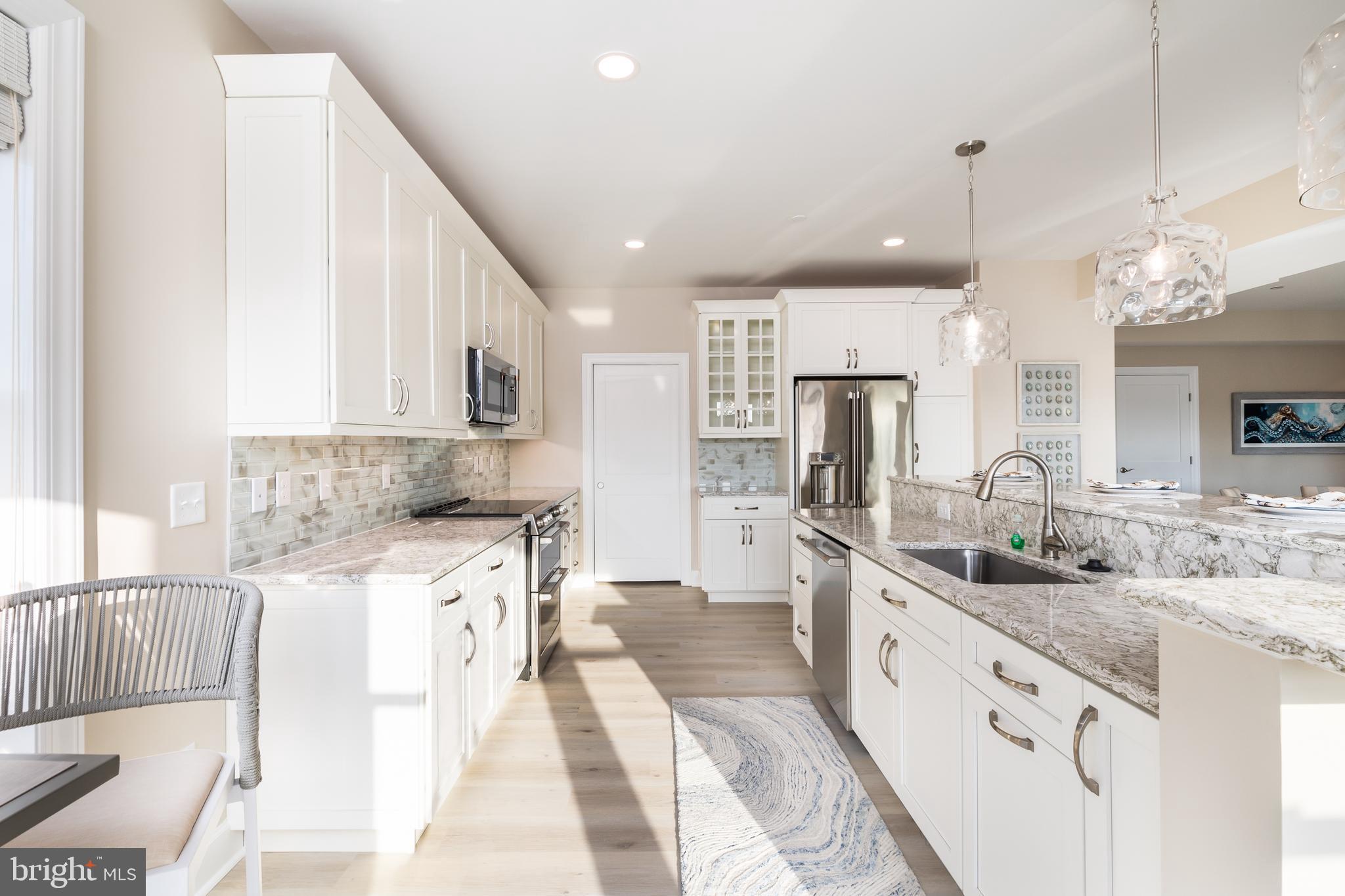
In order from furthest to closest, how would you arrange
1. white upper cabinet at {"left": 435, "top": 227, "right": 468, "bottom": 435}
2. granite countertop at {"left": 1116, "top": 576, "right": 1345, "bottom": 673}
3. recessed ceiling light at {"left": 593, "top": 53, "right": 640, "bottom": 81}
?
white upper cabinet at {"left": 435, "top": 227, "right": 468, "bottom": 435} < recessed ceiling light at {"left": 593, "top": 53, "right": 640, "bottom": 81} < granite countertop at {"left": 1116, "top": 576, "right": 1345, "bottom": 673}

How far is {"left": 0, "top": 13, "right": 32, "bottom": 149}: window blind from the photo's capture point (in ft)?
3.87

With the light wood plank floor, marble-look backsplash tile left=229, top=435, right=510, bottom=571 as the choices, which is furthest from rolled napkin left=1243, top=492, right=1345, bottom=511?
marble-look backsplash tile left=229, top=435, right=510, bottom=571

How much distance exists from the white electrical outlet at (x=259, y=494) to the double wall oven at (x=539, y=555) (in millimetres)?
1115

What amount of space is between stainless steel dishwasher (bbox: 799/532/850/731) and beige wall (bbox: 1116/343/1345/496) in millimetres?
5755

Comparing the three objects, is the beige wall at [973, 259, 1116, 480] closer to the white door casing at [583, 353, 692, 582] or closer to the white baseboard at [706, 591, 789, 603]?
the white baseboard at [706, 591, 789, 603]

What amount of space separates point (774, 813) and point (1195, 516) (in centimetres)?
155

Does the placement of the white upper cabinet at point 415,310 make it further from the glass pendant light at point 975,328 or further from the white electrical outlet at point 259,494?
the glass pendant light at point 975,328

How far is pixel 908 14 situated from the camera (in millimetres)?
1842

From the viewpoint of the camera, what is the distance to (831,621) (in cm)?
251

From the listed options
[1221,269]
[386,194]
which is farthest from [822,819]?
[386,194]

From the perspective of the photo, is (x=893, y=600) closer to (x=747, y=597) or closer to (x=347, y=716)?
(x=347, y=716)

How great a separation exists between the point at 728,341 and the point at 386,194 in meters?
3.09

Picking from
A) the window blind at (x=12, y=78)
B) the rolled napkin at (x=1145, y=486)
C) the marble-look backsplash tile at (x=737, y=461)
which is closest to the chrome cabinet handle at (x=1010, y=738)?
the rolled napkin at (x=1145, y=486)

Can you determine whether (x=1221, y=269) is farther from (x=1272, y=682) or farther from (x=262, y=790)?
(x=262, y=790)
